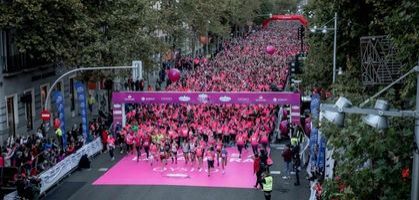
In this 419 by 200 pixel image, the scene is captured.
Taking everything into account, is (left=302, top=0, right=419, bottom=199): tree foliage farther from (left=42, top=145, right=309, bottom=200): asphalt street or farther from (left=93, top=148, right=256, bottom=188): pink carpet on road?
(left=93, top=148, right=256, bottom=188): pink carpet on road

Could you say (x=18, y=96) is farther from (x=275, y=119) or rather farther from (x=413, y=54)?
(x=413, y=54)

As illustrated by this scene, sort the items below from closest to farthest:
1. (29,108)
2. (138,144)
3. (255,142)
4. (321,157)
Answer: (321,157), (255,142), (138,144), (29,108)

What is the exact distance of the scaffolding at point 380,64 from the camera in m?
17.0

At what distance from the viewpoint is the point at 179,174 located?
27406 millimetres

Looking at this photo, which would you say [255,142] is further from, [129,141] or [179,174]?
[129,141]

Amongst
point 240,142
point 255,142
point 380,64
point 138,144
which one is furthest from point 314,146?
point 138,144

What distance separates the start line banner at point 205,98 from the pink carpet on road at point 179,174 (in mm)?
4515

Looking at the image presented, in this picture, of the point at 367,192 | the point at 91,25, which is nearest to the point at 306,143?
the point at 91,25

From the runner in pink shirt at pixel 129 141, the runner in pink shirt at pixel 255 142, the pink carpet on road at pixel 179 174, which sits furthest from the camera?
the runner in pink shirt at pixel 129 141

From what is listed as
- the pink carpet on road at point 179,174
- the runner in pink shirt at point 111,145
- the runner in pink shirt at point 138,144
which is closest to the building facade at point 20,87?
the runner in pink shirt at point 111,145

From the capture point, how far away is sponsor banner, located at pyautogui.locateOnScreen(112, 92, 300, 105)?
111 feet

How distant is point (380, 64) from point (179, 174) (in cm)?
1231

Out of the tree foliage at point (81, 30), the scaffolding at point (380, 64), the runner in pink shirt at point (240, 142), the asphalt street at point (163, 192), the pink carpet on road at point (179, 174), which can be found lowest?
the asphalt street at point (163, 192)

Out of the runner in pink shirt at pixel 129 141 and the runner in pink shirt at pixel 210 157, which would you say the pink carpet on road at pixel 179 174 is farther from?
the runner in pink shirt at pixel 129 141
